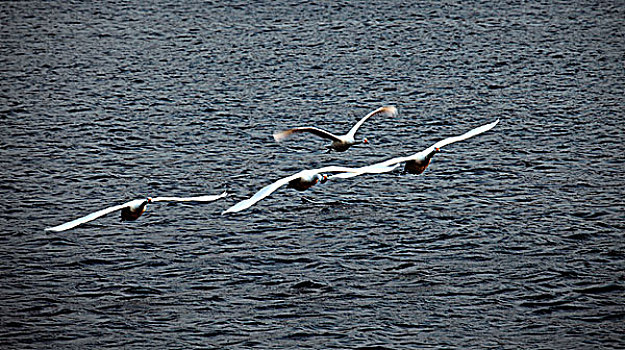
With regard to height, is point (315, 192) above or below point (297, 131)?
below

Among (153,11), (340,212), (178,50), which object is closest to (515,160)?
(340,212)

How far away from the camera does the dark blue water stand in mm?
27703

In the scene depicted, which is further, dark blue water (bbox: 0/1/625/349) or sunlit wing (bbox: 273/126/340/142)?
sunlit wing (bbox: 273/126/340/142)

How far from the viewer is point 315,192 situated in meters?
37.7

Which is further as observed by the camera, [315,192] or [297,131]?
[315,192]

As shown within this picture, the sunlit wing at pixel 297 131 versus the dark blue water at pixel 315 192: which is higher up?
the sunlit wing at pixel 297 131

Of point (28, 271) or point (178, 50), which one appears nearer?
point (28, 271)

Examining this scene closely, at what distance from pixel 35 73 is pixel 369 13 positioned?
1000 inches

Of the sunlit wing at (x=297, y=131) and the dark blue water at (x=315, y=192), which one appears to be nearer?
the dark blue water at (x=315, y=192)

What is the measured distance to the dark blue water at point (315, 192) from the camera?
27703mm

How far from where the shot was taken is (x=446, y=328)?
88.5ft

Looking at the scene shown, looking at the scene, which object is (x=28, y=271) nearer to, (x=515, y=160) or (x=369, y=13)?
(x=515, y=160)

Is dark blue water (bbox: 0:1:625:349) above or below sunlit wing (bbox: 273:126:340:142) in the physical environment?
below

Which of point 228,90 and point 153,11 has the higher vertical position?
point 153,11
